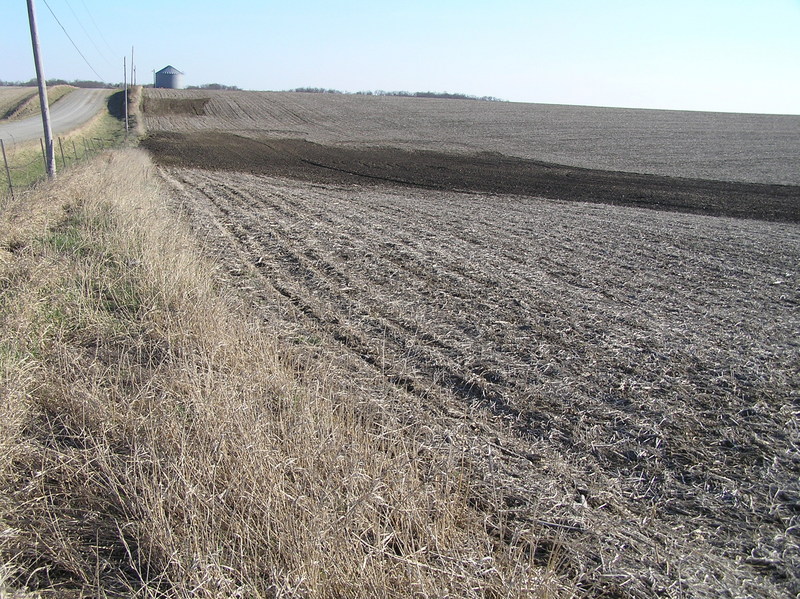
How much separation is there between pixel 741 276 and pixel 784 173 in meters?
22.7

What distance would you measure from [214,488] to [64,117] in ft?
182

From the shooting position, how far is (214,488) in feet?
9.57

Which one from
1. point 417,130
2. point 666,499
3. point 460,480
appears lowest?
point 666,499

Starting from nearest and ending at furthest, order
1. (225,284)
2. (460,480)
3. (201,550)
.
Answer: (201,550) → (460,480) → (225,284)

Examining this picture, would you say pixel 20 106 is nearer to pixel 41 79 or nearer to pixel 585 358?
pixel 41 79

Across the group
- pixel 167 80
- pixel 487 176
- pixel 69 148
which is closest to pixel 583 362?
pixel 487 176

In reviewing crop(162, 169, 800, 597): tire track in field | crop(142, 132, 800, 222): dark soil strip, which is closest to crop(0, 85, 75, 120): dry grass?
crop(142, 132, 800, 222): dark soil strip

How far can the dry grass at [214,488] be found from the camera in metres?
2.60

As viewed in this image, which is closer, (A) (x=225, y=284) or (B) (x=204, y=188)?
(A) (x=225, y=284)

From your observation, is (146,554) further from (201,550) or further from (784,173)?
(784,173)

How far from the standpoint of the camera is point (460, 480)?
3334 millimetres

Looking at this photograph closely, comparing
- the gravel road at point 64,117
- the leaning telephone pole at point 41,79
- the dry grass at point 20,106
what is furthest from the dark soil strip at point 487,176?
the dry grass at point 20,106

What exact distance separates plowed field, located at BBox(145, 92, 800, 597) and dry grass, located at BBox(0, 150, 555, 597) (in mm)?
496

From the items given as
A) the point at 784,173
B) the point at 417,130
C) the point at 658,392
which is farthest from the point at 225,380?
the point at 417,130
